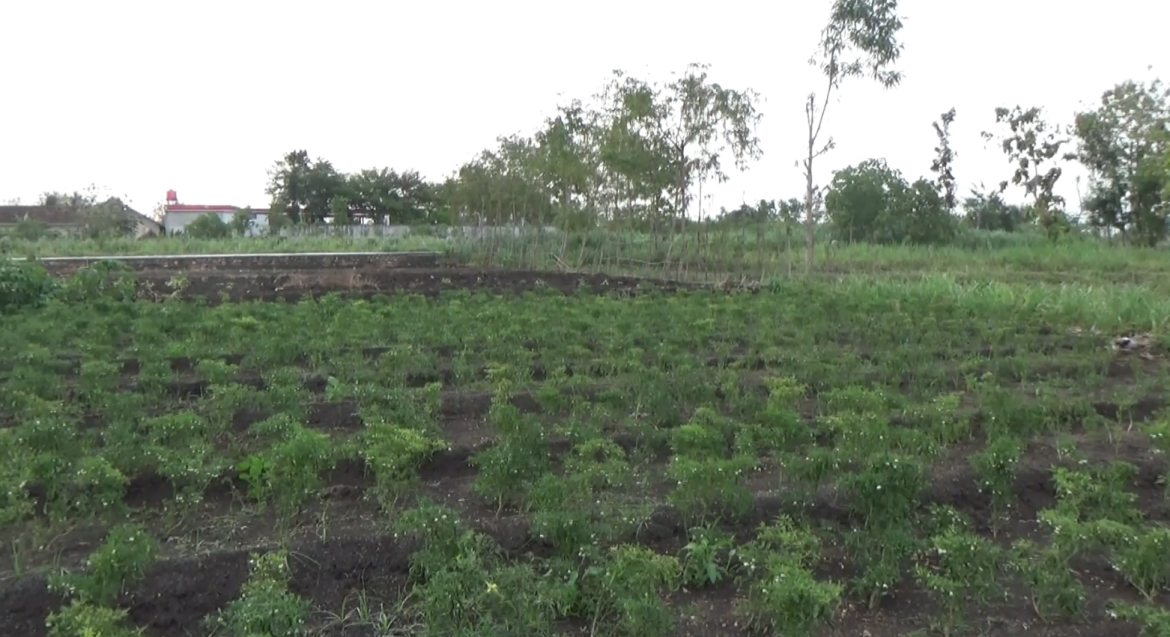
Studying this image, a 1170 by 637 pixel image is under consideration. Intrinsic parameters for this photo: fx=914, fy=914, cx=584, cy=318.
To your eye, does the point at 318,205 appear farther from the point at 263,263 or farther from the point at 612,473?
the point at 612,473

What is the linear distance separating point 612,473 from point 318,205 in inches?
2022

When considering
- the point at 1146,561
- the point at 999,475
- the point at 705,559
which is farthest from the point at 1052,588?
the point at 705,559

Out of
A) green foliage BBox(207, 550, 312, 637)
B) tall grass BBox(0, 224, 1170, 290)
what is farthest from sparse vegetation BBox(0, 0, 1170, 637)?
tall grass BBox(0, 224, 1170, 290)

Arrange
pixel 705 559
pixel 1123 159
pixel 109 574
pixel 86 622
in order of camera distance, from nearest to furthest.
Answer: pixel 86 622 < pixel 109 574 < pixel 705 559 < pixel 1123 159

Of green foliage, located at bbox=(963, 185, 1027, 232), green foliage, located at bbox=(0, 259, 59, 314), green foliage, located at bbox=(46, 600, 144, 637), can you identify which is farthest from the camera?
green foliage, located at bbox=(963, 185, 1027, 232)

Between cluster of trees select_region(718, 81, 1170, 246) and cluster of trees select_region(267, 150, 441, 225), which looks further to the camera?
cluster of trees select_region(267, 150, 441, 225)

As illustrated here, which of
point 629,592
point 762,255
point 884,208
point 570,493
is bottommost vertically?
point 629,592

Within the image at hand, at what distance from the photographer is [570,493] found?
518 cm

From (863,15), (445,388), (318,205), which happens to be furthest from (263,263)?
(318,205)

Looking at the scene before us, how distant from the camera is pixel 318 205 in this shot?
53.7m

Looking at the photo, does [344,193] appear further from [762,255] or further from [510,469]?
[510,469]

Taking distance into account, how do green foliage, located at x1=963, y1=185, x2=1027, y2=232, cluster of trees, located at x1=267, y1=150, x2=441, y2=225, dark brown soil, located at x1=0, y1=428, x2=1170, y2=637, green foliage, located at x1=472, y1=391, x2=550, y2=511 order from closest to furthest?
1. dark brown soil, located at x1=0, y1=428, x2=1170, y2=637
2. green foliage, located at x1=472, y1=391, x2=550, y2=511
3. green foliage, located at x1=963, y1=185, x2=1027, y2=232
4. cluster of trees, located at x1=267, y1=150, x2=441, y2=225

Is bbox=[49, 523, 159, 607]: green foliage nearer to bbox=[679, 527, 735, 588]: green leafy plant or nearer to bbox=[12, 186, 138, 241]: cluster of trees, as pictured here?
bbox=[679, 527, 735, 588]: green leafy plant

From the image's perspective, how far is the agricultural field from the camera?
4.11 metres
